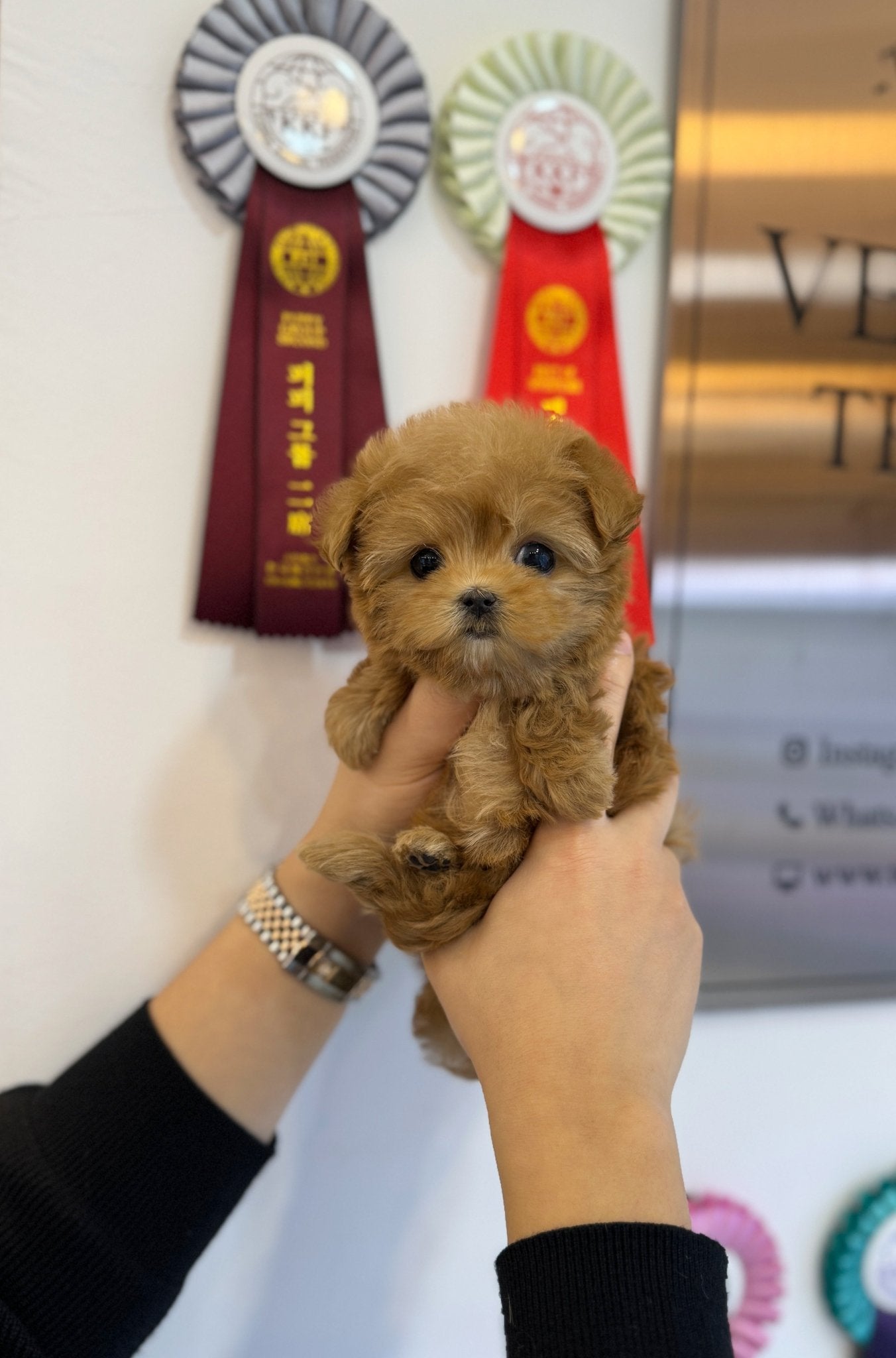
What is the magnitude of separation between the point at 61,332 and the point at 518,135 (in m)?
0.67

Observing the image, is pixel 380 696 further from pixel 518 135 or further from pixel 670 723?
pixel 518 135

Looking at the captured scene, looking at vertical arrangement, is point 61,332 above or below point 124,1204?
above

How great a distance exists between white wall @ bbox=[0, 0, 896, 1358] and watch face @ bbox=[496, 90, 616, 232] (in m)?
0.11

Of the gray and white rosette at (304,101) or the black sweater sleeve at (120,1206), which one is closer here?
the black sweater sleeve at (120,1206)

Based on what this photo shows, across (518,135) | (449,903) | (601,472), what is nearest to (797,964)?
(449,903)

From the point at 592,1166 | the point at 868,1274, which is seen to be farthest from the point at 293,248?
the point at 868,1274

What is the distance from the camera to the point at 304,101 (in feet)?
3.57

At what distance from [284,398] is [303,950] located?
72cm

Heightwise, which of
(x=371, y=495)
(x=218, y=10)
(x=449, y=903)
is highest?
(x=218, y=10)

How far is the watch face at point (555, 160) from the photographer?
3.78 ft

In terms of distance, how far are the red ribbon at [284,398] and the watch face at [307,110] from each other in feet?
0.09

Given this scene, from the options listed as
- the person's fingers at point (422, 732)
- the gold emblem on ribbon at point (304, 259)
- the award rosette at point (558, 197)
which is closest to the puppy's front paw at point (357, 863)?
the person's fingers at point (422, 732)

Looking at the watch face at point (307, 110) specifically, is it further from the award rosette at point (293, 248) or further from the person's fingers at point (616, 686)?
the person's fingers at point (616, 686)

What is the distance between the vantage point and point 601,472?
769 millimetres
